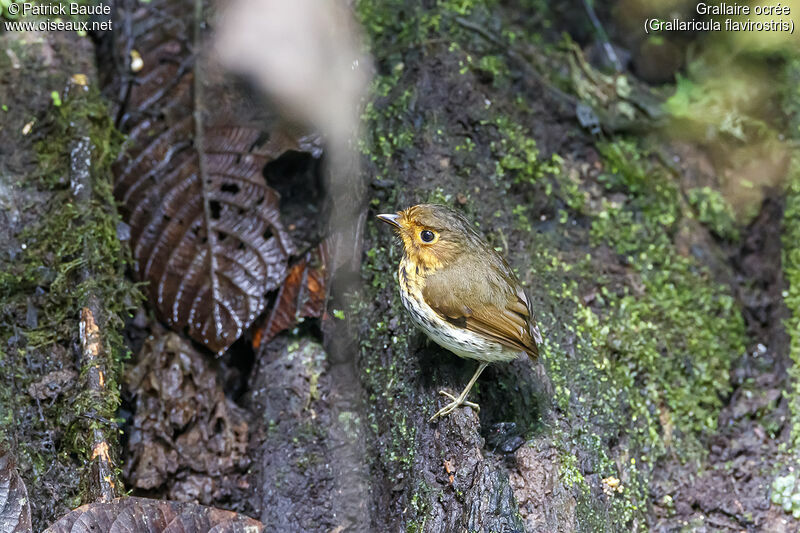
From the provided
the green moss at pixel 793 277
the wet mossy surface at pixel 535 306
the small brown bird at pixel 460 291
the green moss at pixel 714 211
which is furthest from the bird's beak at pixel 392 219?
the green moss at pixel 793 277

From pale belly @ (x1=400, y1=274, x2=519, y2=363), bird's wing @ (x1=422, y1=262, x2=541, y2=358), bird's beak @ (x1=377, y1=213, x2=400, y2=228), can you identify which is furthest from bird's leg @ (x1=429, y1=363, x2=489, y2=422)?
bird's beak @ (x1=377, y1=213, x2=400, y2=228)

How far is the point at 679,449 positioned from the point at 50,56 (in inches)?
155

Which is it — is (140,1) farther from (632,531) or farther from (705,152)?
(632,531)

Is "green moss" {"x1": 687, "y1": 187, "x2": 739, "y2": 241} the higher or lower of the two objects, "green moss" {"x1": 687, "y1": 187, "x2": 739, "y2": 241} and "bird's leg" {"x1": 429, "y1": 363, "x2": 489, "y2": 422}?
the higher

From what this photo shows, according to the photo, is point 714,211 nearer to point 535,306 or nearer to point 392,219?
point 535,306

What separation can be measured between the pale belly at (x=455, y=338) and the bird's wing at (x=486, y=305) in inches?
1.2

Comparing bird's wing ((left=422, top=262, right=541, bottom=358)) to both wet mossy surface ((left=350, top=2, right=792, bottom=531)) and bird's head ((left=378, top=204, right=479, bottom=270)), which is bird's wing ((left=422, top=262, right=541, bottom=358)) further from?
wet mossy surface ((left=350, top=2, right=792, bottom=531))

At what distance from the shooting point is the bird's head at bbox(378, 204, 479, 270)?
3.43 metres

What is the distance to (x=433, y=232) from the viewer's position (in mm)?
3443

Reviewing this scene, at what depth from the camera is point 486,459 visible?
2.99 metres

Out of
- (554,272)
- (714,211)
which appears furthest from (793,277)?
(554,272)

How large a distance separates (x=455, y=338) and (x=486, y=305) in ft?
0.77

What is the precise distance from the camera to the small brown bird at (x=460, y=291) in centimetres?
323

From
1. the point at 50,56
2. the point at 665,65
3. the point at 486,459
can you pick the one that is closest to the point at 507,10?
the point at 665,65
